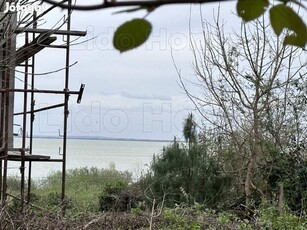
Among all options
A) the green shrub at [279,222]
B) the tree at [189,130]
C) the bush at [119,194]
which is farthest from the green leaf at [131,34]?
the tree at [189,130]

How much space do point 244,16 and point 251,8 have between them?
0.02m

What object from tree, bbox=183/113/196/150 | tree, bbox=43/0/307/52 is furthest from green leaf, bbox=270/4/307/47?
tree, bbox=183/113/196/150

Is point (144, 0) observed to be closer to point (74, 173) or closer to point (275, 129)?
point (275, 129)

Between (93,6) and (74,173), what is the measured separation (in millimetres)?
14965

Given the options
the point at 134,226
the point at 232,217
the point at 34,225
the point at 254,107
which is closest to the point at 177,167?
the point at 254,107

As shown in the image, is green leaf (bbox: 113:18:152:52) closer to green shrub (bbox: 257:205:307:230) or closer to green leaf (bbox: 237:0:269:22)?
green leaf (bbox: 237:0:269:22)

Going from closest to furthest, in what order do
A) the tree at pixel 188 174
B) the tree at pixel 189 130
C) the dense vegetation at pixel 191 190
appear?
the dense vegetation at pixel 191 190
the tree at pixel 188 174
the tree at pixel 189 130

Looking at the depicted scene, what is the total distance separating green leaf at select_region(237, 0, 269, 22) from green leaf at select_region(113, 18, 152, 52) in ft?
0.26

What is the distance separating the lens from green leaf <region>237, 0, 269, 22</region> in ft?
1.60

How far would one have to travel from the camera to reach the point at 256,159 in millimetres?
9914

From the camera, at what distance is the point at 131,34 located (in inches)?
18.9

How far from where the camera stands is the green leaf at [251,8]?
19.2 inches

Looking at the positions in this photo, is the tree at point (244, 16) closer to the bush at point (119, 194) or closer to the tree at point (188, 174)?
the bush at point (119, 194)

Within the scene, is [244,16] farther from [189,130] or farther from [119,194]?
[189,130]
